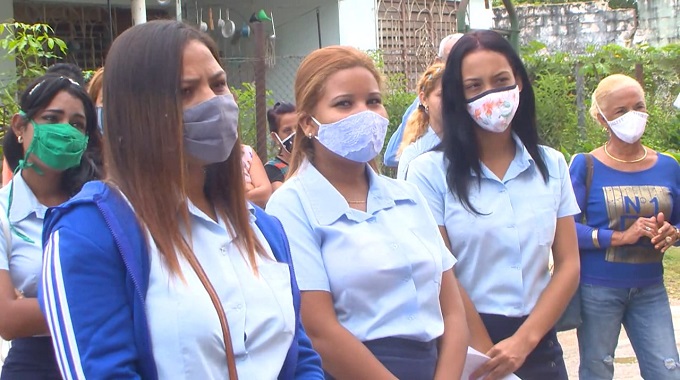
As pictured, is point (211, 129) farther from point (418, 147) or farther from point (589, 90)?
point (589, 90)

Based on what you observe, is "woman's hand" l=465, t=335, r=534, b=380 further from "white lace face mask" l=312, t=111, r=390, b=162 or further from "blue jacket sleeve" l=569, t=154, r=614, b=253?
"blue jacket sleeve" l=569, t=154, r=614, b=253

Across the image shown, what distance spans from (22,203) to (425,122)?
211cm

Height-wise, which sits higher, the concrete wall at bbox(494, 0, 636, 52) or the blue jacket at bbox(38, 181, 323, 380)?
the concrete wall at bbox(494, 0, 636, 52)

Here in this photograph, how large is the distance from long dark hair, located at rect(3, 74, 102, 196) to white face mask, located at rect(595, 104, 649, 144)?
2554 millimetres

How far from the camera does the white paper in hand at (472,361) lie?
124 inches

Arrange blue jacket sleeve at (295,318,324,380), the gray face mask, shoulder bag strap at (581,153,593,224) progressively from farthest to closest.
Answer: shoulder bag strap at (581,153,593,224) → blue jacket sleeve at (295,318,324,380) → the gray face mask

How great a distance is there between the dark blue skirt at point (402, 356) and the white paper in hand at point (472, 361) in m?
0.35

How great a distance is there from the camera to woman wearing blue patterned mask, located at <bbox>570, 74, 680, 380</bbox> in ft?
14.2

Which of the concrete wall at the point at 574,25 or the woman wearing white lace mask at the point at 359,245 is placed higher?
the concrete wall at the point at 574,25

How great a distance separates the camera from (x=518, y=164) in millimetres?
3502

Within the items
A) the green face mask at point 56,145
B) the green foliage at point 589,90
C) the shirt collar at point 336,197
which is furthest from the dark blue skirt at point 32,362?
the green foliage at point 589,90

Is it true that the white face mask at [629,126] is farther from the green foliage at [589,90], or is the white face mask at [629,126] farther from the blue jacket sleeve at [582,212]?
the green foliage at [589,90]

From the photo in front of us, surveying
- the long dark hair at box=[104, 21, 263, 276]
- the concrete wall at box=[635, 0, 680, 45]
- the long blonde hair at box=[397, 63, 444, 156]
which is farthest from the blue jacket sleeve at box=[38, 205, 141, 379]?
the concrete wall at box=[635, 0, 680, 45]

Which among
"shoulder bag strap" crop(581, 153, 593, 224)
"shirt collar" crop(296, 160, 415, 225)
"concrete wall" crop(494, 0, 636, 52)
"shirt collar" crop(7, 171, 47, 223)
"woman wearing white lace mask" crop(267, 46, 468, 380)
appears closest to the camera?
"woman wearing white lace mask" crop(267, 46, 468, 380)
